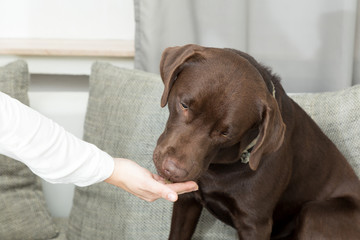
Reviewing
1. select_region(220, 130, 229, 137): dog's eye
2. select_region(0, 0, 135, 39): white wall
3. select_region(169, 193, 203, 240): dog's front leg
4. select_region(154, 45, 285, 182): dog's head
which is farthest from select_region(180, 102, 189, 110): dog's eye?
select_region(0, 0, 135, 39): white wall

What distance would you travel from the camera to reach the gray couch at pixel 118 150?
5.33 ft

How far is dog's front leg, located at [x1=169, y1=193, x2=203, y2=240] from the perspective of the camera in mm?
1513

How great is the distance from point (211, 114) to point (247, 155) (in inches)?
8.9

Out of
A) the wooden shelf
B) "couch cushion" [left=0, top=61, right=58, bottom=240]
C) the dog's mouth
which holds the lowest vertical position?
"couch cushion" [left=0, top=61, right=58, bottom=240]

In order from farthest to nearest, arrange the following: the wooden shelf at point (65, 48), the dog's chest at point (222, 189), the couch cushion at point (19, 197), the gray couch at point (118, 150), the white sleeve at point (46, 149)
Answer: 1. the wooden shelf at point (65, 48)
2. the couch cushion at point (19, 197)
3. the gray couch at point (118, 150)
4. the dog's chest at point (222, 189)
5. the white sleeve at point (46, 149)

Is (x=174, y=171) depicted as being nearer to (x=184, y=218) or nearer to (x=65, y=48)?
(x=184, y=218)

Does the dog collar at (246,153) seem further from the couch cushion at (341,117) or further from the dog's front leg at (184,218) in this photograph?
the couch cushion at (341,117)

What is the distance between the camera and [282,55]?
1.93 m

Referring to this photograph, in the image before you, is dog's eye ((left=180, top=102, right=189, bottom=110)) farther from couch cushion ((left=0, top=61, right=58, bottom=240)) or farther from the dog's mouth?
couch cushion ((left=0, top=61, right=58, bottom=240))

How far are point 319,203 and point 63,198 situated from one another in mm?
1163

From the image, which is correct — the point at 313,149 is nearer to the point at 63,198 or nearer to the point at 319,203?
the point at 319,203

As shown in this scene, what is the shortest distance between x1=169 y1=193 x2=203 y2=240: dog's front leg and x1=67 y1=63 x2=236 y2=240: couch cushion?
0.12 metres

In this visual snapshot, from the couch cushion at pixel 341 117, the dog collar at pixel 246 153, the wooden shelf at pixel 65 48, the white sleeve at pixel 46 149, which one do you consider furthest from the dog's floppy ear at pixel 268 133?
the wooden shelf at pixel 65 48

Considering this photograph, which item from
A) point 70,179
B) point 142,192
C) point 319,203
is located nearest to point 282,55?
point 319,203
